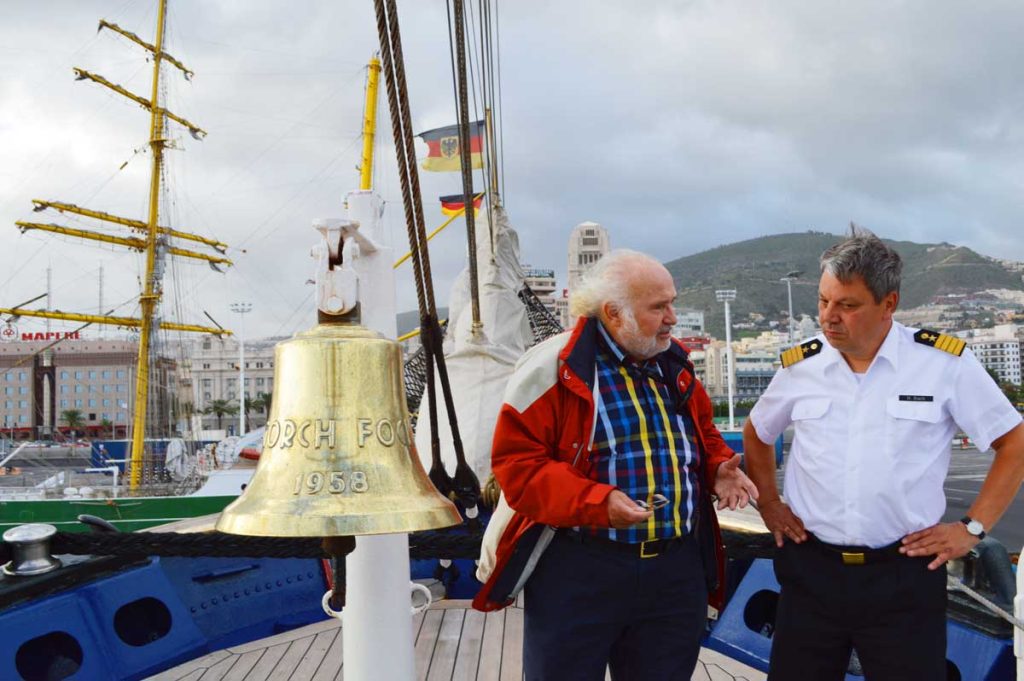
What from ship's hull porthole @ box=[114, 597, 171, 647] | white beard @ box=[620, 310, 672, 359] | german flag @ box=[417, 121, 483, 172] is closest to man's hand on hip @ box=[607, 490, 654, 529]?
white beard @ box=[620, 310, 672, 359]

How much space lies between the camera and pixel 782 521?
208 cm

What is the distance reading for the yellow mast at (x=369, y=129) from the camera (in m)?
6.65

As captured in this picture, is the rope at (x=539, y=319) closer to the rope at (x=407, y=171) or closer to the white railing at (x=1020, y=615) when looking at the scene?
the white railing at (x=1020, y=615)

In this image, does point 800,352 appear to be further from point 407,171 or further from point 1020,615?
point 407,171

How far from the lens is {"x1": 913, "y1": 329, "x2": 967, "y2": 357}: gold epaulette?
1957mm

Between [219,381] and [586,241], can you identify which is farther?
[219,381]

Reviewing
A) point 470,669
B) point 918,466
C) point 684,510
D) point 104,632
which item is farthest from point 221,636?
point 918,466

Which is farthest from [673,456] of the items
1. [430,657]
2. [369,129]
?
[369,129]

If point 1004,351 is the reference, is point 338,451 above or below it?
below

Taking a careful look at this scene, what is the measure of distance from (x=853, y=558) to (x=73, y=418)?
287 ft

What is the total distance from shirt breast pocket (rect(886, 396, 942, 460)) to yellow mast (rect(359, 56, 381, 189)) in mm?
4641

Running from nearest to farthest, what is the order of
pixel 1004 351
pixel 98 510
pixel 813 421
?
pixel 813 421 → pixel 98 510 → pixel 1004 351

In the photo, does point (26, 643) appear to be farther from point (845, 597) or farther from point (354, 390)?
point (845, 597)

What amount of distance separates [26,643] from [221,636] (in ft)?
2.80
